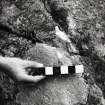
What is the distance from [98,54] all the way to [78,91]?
30 cm

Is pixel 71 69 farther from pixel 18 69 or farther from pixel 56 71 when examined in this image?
pixel 18 69

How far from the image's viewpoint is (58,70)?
1821 mm

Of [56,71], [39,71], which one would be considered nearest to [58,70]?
[56,71]

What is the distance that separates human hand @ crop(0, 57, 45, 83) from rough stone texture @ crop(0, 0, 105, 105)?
4cm

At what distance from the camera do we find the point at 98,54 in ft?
6.43

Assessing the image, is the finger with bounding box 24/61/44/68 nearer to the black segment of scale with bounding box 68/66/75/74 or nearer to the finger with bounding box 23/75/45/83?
the finger with bounding box 23/75/45/83

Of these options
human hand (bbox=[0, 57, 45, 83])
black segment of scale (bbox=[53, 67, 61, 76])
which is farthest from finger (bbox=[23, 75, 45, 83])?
black segment of scale (bbox=[53, 67, 61, 76])

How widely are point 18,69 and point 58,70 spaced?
256 millimetres

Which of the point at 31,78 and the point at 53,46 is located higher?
the point at 53,46

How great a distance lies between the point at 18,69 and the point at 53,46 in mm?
276

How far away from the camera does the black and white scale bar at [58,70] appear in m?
1.80

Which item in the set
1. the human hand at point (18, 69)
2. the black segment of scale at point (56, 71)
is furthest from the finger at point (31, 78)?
the black segment of scale at point (56, 71)

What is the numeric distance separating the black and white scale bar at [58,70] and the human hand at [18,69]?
0.03 m

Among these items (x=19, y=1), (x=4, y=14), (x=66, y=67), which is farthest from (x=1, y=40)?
(x=66, y=67)
